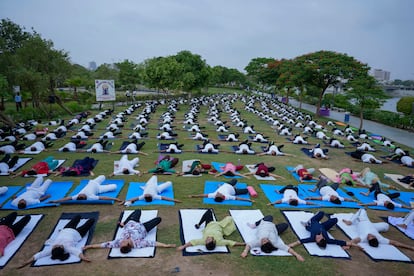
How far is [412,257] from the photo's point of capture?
173 inches

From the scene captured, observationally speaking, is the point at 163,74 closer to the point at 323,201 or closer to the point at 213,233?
the point at 323,201

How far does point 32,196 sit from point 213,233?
4100mm

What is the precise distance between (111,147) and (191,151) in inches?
129

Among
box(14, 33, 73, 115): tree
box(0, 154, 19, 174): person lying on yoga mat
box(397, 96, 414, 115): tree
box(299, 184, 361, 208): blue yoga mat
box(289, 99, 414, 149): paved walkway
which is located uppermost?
box(14, 33, 73, 115): tree

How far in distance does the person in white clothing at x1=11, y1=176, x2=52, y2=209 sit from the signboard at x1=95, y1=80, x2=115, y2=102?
1377cm

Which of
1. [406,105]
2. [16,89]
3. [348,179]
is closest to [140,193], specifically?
[348,179]

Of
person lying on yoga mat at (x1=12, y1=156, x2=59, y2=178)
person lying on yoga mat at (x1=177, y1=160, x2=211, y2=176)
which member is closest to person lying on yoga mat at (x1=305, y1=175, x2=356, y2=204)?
person lying on yoga mat at (x1=177, y1=160, x2=211, y2=176)

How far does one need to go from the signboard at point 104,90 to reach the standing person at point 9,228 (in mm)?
15326

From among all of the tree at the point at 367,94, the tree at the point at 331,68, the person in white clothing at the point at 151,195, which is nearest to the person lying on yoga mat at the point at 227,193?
the person in white clothing at the point at 151,195

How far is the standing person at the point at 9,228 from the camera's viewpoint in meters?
4.15

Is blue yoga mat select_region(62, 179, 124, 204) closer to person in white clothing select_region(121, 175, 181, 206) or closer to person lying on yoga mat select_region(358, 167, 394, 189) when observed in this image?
person in white clothing select_region(121, 175, 181, 206)

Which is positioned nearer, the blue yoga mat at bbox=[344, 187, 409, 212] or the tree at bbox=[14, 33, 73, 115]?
the blue yoga mat at bbox=[344, 187, 409, 212]

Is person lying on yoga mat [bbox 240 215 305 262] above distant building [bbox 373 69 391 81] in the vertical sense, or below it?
below

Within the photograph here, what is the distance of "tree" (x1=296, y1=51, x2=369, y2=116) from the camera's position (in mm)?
17766
